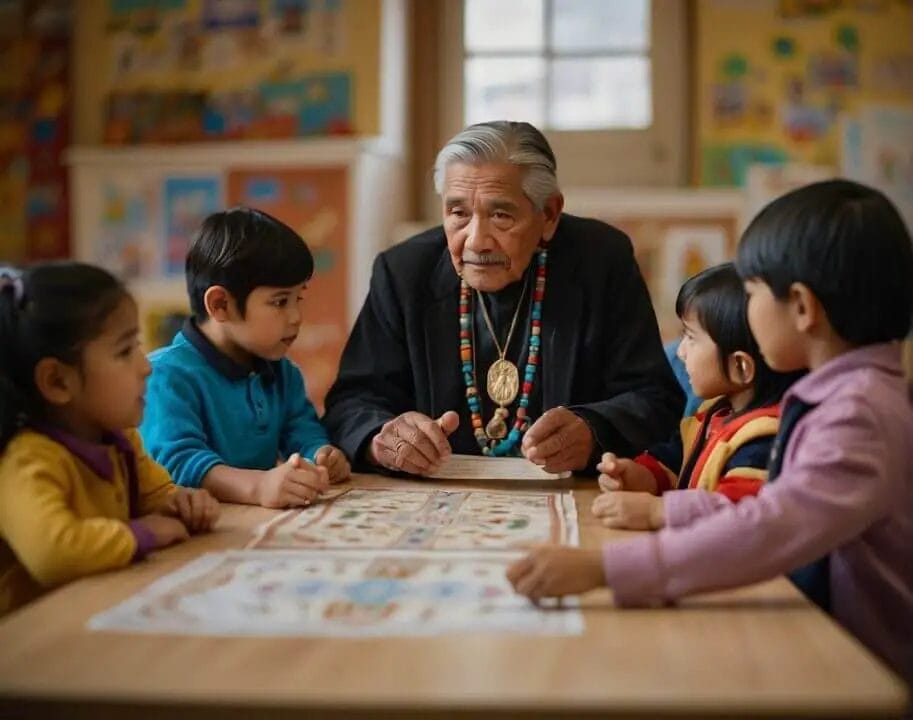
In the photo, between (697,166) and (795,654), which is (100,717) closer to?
(795,654)

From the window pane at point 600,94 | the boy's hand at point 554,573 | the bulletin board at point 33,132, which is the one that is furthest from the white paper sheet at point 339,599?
the bulletin board at point 33,132

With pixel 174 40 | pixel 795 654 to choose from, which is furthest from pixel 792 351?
pixel 174 40

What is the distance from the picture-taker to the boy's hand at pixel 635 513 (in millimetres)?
1472

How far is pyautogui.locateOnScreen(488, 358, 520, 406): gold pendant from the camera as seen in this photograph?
2.12 m

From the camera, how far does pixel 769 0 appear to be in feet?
13.0

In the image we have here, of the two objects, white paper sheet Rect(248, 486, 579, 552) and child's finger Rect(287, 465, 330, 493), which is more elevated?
child's finger Rect(287, 465, 330, 493)

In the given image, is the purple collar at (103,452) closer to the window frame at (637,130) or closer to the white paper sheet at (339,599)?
the white paper sheet at (339,599)

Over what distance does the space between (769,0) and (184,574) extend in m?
3.32

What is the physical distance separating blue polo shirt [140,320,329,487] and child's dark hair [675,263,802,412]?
0.69 meters

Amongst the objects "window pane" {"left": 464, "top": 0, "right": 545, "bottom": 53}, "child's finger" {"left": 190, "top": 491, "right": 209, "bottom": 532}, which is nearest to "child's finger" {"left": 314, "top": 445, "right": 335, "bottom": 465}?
"child's finger" {"left": 190, "top": 491, "right": 209, "bottom": 532}

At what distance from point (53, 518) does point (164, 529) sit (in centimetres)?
16

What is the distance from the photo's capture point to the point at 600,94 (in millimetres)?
4188

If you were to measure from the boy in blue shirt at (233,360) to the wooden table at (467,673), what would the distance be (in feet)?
2.31

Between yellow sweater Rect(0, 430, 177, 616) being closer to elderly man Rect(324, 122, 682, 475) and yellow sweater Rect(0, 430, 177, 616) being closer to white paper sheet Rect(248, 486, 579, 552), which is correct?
white paper sheet Rect(248, 486, 579, 552)
